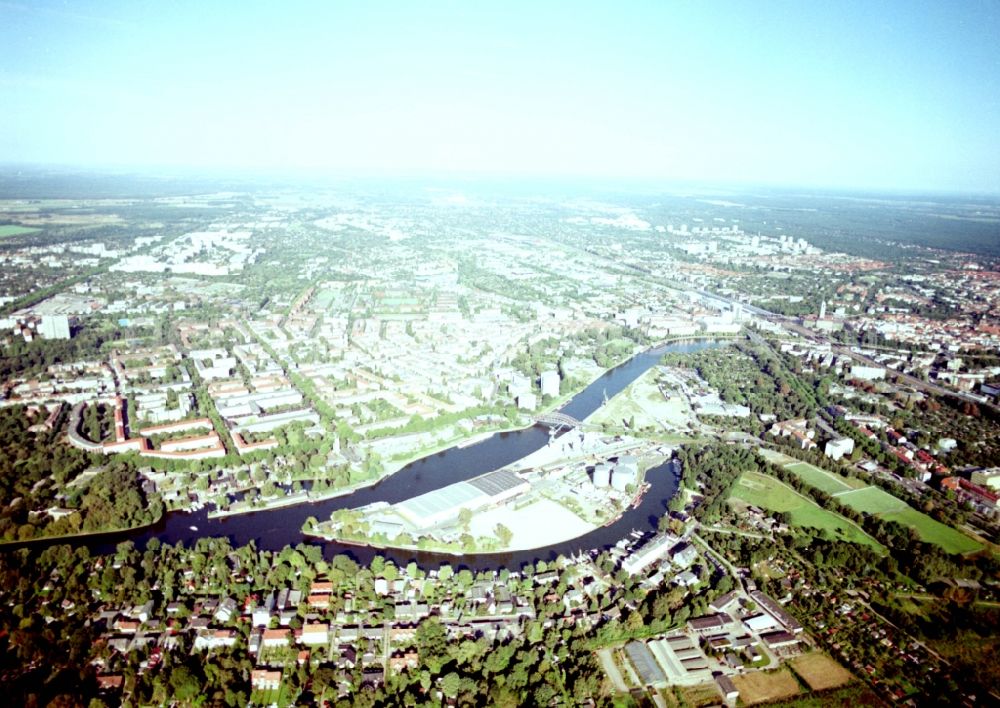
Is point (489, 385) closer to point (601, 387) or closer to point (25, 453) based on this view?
point (601, 387)

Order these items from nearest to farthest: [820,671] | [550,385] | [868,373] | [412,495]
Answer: [820,671] < [412,495] < [550,385] < [868,373]

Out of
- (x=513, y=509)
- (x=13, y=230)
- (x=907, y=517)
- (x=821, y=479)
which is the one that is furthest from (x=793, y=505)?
(x=13, y=230)

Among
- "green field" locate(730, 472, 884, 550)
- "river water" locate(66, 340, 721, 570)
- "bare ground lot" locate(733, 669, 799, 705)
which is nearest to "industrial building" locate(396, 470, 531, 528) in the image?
"river water" locate(66, 340, 721, 570)

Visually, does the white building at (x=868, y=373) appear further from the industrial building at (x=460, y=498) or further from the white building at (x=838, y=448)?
the industrial building at (x=460, y=498)

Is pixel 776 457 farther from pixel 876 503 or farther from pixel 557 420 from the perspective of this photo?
pixel 557 420

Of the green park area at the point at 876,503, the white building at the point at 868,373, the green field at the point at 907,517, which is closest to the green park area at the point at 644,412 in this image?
the green park area at the point at 876,503

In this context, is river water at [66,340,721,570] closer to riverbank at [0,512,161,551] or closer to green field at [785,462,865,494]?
riverbank at [0,512,161,551]

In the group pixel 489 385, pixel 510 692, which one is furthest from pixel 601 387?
pixel 510 692
